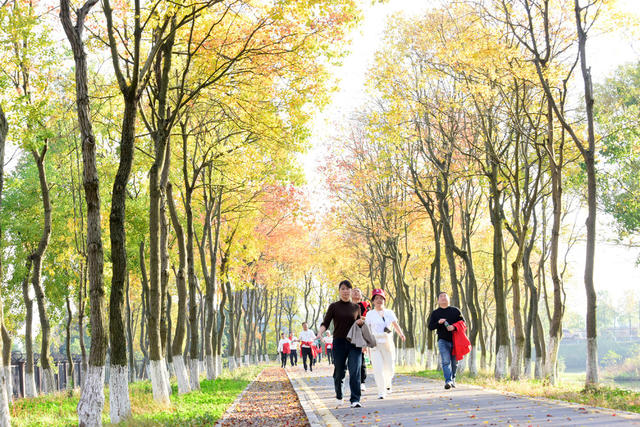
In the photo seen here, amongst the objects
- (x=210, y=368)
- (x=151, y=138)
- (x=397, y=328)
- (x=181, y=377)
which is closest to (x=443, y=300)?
(x=397, y=328)

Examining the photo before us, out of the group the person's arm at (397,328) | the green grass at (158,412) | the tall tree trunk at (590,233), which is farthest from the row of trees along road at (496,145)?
the green grass at (158,412)

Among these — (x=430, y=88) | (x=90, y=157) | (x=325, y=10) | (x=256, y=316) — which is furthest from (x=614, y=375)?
(x=90, y=157)

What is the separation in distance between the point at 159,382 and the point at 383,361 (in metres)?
5.01

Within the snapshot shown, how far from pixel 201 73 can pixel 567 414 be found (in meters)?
12.1

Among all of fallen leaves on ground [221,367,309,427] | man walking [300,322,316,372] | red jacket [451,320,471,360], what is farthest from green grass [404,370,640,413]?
man walking [300,322,316,372]

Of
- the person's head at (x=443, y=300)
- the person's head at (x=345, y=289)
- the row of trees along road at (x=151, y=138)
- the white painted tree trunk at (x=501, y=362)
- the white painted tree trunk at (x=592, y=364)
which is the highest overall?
the row of trees along road at (x=151, y=138)

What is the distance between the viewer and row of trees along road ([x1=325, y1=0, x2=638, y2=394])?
52.4ft

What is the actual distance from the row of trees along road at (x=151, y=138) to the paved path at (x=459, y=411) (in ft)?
12.2

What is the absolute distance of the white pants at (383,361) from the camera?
13.1m

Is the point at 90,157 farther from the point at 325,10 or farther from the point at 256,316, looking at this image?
the point at 256,316

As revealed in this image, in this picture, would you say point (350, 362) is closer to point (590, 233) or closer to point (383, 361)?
point (383, 361)

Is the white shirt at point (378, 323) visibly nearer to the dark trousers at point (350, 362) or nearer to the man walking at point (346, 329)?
the dark trousers at point (350, 362)

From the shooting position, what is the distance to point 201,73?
17234mm

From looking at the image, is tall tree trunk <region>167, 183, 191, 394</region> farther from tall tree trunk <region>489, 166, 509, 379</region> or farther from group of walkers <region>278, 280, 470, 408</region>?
tall tree trunk <region>489, 166, 509, 379</region>
